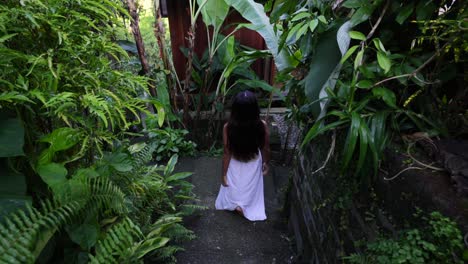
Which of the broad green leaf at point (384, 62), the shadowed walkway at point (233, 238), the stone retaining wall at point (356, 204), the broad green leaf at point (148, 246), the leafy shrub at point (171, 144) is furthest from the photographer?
the leafy shrub at point (171, 144)

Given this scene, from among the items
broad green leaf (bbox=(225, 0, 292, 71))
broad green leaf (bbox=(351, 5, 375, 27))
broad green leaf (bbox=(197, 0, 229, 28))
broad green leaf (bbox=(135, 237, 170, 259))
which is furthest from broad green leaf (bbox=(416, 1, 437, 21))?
broad green leaf (bbox=(197, 0, 229, 28))

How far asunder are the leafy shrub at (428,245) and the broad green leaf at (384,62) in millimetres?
592

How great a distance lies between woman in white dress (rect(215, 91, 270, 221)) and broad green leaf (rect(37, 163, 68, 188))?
63.9 inches

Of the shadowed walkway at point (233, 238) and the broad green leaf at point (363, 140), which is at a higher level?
the broad green leaf at point (363, 140)

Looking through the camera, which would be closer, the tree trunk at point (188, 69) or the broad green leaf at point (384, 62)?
the broad green leaf at point (384, 62)

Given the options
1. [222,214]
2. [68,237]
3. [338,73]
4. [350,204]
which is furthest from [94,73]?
[222,214]

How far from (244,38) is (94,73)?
3731 mm

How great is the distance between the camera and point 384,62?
3.89 ft

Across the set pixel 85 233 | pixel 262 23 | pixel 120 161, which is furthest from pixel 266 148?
pixel 85 233

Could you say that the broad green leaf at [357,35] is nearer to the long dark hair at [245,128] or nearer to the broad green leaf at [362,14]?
the broad green leaf at [362,14]

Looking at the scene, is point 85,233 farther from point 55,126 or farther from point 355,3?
point 355,3

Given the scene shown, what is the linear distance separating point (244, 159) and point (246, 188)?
347 millimetres

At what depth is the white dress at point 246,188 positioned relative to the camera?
2988 millimetres

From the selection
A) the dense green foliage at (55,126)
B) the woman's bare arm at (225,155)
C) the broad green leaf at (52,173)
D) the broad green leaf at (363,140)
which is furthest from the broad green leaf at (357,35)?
the woman's bare arm at (225,155)
